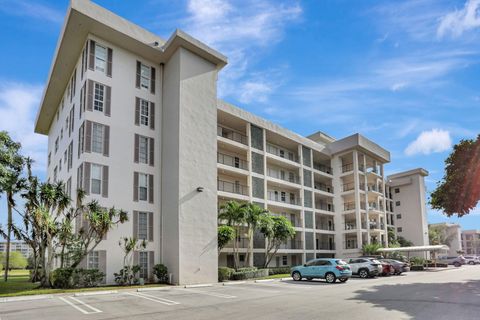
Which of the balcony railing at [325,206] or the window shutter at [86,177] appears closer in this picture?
the window shutter at [86,177]

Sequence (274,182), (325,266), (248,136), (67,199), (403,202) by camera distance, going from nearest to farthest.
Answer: (67,199) → (325,266) → (248,136) → (274,182) → (403,202)

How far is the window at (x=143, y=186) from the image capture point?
27.0 m

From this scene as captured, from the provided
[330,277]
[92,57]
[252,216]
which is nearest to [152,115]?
[92,57]

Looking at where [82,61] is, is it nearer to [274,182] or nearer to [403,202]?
[274,182]

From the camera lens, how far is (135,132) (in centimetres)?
2777

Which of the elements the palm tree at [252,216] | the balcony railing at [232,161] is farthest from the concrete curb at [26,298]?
the balcony railing at [232,161]

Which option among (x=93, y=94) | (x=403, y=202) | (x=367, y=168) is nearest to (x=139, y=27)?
(x=93, y=94)

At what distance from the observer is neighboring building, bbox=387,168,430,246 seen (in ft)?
199

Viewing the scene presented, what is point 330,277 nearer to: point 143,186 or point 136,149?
point 143,186

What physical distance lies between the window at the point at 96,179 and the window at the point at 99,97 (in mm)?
4001

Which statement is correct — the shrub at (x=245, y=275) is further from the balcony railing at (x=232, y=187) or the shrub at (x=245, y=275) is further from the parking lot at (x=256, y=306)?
the parking lot at (x=256, y=306)

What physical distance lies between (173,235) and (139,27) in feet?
50.1

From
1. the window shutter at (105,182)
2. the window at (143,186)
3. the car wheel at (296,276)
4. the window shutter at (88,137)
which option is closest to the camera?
the window shutter at (88,137)

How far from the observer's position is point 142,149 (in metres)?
28.0
